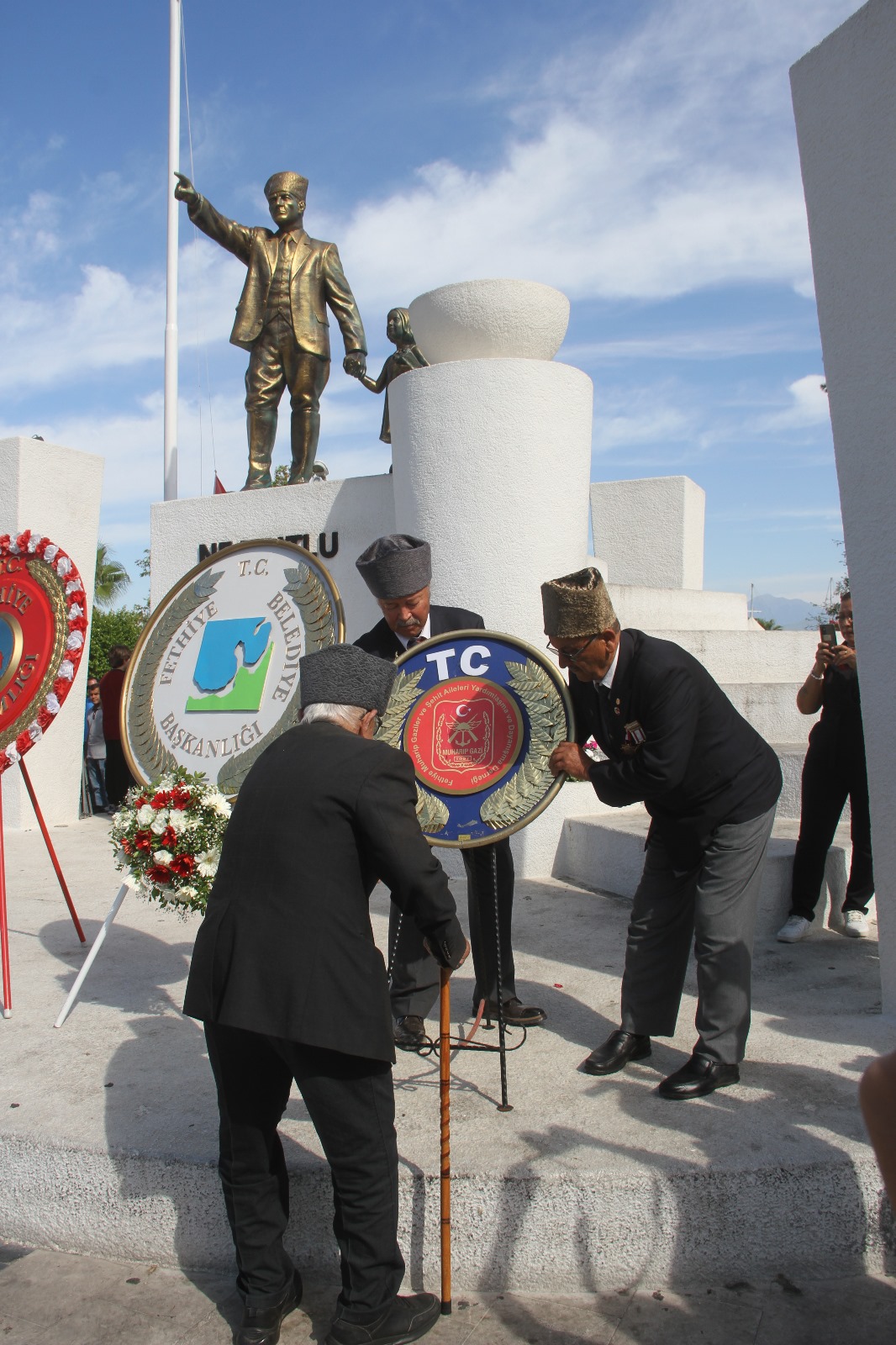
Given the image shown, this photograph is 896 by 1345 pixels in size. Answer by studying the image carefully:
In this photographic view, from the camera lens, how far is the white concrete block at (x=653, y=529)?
33.4ft

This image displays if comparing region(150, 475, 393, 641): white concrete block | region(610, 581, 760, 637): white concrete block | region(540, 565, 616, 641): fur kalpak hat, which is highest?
region(150, 475, 393, 641): white concrete block

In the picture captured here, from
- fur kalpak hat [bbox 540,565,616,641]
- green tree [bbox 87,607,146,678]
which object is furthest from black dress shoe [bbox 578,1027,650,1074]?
green tree [bbox 87,607,146,678]

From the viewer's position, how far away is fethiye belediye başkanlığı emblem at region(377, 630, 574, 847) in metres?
3.18

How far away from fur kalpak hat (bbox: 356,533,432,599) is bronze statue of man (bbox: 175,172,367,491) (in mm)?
4795

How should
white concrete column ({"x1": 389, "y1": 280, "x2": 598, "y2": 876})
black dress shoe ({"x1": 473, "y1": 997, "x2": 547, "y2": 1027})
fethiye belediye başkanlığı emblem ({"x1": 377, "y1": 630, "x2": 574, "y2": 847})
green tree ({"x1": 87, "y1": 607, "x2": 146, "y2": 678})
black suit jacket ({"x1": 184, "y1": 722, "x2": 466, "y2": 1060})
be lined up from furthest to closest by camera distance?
green tree ({"x1": 87, "y1": 607, "x2": 146, "y2": 678}) → white concrete column ({"x1": 389, "y1": 280, "x2": 598, "y2": 876}) → black dress shoe ({"x1": 473, "y1": 997, "x2": 547, "y2": 1027}) → fethiye belediye başkanlığı emblem ({"x1": 377, "y1": 630, "x2": 574, "y2": 847}) → black suit jacket ({"x1": 184, "y1": 722, "x2": 466, "y2": 1060})

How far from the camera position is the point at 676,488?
10.1 metres

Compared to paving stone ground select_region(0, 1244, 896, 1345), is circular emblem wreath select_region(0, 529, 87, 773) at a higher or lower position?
higher

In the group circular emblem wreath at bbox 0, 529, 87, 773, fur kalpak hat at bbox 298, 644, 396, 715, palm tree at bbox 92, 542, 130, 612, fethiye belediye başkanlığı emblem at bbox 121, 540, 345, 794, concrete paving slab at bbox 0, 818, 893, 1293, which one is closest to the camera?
fur kalpak hat at bbox 298, 644, 396, 715

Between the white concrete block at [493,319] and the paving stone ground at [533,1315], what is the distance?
5.20m

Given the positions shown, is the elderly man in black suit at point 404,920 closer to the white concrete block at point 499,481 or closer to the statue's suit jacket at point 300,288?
the white concrete block at point 499,481

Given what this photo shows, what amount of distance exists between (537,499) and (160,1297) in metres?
4.68

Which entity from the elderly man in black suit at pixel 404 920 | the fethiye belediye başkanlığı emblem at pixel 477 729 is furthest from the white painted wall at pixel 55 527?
the fethiye belediye başkanlığı emblem at pixel 477 729

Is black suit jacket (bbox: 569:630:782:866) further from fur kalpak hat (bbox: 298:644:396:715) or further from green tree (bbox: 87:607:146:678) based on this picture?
green tree (bbox: 87:607:146:678)

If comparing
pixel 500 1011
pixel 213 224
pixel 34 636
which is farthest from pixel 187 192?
pixel 500 1011
